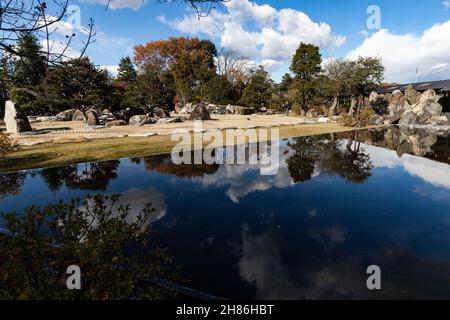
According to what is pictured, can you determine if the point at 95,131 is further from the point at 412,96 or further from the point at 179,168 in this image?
the point at 412,96

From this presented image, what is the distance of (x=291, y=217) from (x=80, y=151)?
10.5 m

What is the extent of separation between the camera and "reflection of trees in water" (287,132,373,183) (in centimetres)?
852

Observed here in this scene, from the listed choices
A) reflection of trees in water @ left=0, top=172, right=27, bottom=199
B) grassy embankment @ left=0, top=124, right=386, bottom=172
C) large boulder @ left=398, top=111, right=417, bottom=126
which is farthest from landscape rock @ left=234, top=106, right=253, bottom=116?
reflection of trees in water @ left=0, top=172, right=27, bottom=199

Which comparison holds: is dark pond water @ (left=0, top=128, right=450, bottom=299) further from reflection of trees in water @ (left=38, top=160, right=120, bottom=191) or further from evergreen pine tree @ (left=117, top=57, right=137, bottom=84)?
evergreen pine tree @ (left=117, top=57, right=137, bottom=84)

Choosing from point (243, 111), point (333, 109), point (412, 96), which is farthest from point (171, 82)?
point (412, 96)

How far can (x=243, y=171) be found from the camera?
8.97 m

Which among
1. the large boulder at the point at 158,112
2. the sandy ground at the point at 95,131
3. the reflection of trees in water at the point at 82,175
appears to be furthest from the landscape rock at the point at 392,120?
the reflection of trees in water at the point at 82,175

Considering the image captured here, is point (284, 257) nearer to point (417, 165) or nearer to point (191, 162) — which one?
point (191, 162)

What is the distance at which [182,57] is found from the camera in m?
51.1

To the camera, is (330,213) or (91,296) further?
(330,213)

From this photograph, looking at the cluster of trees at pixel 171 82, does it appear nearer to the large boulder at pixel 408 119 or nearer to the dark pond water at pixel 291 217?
the dark pond water at pixel 291 217
